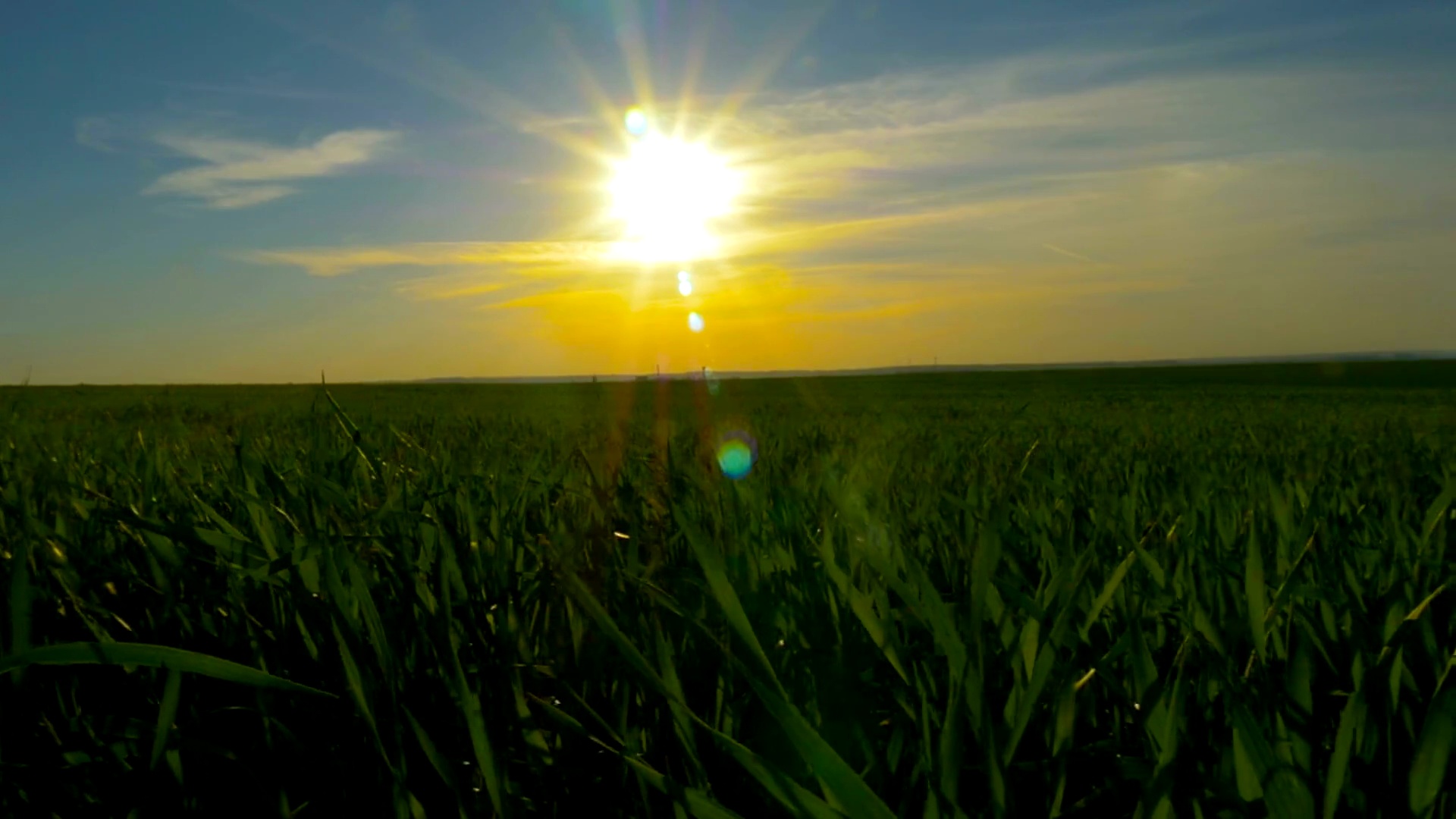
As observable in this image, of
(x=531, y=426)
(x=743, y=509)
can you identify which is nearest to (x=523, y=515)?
(x=743, y=509)

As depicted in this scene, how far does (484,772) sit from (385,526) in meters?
0.89

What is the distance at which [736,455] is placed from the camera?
4.15 metres

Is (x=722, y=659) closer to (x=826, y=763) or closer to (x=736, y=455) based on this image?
(x=826, y=763)

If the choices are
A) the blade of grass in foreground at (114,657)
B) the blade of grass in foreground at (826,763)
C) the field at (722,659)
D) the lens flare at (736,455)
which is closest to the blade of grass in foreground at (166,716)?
the field at (722,659)

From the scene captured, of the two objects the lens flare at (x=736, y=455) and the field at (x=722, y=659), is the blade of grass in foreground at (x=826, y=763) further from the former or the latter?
the lens flare at (x=736, y=455)

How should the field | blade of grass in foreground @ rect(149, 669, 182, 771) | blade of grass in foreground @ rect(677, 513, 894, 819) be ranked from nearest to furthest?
blade of grass in foreground @ rect(677, 513, 894, 819) → the field → blade of grass in foreground @ rect(149, 669, 182, 771)

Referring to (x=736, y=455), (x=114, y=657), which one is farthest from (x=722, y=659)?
(x=736, y=455)

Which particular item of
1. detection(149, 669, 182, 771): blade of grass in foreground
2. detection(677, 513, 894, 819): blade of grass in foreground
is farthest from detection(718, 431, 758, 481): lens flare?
detection(677, 513, 894, 819): blade of grass in foreground

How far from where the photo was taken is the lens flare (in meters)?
3.19

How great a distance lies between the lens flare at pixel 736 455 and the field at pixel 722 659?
74 cm

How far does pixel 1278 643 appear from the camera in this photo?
1321mm

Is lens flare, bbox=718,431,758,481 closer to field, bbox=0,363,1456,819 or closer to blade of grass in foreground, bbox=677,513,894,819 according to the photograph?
field, bbox=0,363,1456,819

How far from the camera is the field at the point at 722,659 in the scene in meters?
1.03

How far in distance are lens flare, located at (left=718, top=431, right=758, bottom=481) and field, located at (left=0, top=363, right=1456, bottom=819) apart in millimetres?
736
